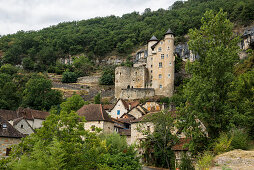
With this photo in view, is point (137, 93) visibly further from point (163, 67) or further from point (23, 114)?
point (23, 114)

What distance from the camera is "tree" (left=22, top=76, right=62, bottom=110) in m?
62.2

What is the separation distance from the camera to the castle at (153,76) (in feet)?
214

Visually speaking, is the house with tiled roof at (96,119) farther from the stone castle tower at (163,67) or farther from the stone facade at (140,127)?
the stone castle tower at (163,67)

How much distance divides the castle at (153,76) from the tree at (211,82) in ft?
135

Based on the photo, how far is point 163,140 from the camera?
1162 inches

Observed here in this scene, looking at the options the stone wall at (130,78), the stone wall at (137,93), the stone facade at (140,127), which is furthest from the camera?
the stone wall at (130,78)

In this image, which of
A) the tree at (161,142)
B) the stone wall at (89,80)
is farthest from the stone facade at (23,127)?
the stone wall at (89,80)

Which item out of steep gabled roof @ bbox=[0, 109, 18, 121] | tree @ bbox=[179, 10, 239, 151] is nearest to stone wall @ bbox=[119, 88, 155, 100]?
steep gabled roof @ bbox=[0, 109, 18, 121]

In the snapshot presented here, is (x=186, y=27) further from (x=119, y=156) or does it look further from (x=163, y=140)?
(x=119, y=156)

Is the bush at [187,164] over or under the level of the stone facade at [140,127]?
under

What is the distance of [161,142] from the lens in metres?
30.2

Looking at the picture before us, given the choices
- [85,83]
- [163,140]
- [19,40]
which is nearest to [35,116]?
[163,140]

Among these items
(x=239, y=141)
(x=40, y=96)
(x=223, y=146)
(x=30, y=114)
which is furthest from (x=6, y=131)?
(x=40, y=96)

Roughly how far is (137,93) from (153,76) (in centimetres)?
666
